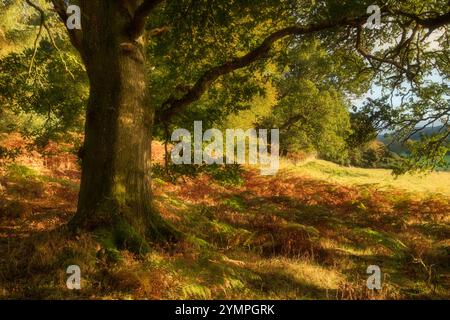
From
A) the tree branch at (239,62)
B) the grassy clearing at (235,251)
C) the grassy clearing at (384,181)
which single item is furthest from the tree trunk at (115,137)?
the grassy clearing at (384,181)

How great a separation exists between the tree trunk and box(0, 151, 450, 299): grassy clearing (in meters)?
0.49

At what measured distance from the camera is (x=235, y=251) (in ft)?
25.3

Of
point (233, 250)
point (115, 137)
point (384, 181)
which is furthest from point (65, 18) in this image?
point (384, 181)

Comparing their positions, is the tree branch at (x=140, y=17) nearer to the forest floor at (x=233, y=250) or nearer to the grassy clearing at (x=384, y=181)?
the forest floor at (x=233, y=250)

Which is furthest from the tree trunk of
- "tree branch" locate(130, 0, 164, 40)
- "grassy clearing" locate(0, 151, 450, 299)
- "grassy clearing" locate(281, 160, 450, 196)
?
"grassy clearing" locate(281, 160, 450, 196)

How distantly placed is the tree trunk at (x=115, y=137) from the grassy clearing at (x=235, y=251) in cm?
49

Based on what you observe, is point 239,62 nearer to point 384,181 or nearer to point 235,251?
point 235,251

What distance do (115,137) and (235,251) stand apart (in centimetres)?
323

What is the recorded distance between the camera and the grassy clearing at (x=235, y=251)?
17.0 ft

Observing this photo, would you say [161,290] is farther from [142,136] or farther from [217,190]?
[217,190]

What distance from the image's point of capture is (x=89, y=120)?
21.7 feet

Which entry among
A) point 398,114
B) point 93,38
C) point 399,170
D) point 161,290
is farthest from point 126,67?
point 399,170
